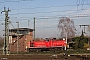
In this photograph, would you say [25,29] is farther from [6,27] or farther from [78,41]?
[6,27]

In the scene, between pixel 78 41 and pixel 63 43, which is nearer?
pixel 63 43

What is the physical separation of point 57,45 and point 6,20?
1905 centimetres

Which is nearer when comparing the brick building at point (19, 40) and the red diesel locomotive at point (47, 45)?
the red diesel locomotive at point (47, 45)

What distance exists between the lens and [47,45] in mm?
54688

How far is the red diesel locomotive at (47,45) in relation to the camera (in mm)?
53906

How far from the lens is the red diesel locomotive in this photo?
53.9 metres

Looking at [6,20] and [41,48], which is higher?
[6,20]

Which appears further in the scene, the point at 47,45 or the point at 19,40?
the point at 19,40

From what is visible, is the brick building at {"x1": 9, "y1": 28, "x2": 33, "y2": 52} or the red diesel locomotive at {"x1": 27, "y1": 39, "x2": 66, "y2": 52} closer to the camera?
the red diesel locomotive at {"x1": 27, "y1": 39, "x2": 66, "y2": 52}

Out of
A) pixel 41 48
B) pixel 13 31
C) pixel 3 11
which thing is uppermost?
pixel 3 11

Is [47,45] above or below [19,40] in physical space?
below

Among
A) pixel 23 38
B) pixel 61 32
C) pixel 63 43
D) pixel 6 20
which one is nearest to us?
pixel 6 20

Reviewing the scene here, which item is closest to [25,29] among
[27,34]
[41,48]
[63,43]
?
[27,34]

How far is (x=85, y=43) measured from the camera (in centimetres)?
5922
